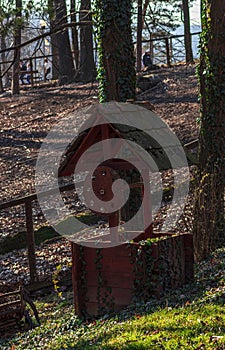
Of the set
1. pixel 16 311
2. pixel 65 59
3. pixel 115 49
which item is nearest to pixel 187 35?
pixel 65 59

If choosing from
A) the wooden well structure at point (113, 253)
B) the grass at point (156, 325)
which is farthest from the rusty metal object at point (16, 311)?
the wooden well structure at point (113, 253)

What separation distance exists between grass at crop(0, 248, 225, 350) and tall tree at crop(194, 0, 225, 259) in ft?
1.99

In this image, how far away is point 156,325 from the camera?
7215 mm

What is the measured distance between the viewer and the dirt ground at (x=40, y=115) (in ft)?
57.0

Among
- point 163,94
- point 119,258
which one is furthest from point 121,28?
point 163,94

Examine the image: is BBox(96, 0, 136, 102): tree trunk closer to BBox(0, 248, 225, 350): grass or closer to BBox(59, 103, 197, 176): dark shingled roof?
BBox(59, 103, 197, 176): dark shingled roof

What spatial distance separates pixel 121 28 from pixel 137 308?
5.00m

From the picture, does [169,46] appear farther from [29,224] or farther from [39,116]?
[29,224]

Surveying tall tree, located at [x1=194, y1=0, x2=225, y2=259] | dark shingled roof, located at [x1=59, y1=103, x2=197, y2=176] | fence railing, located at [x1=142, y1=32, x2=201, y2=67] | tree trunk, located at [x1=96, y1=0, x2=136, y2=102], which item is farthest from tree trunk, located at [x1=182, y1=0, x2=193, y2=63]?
dark shingled roof, located at [x1=59, y1=103, x2=197, y2=176]

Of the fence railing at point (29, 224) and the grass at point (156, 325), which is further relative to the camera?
the fence railing at point (29, 224)

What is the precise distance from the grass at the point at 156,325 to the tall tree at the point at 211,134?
1.99ft

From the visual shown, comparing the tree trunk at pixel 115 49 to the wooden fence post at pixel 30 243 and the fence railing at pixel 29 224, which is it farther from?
the wooden fence post at pixel 30 243

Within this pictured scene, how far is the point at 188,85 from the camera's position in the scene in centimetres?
2678

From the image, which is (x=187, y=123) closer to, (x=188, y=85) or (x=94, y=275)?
(x=188, y=85)
